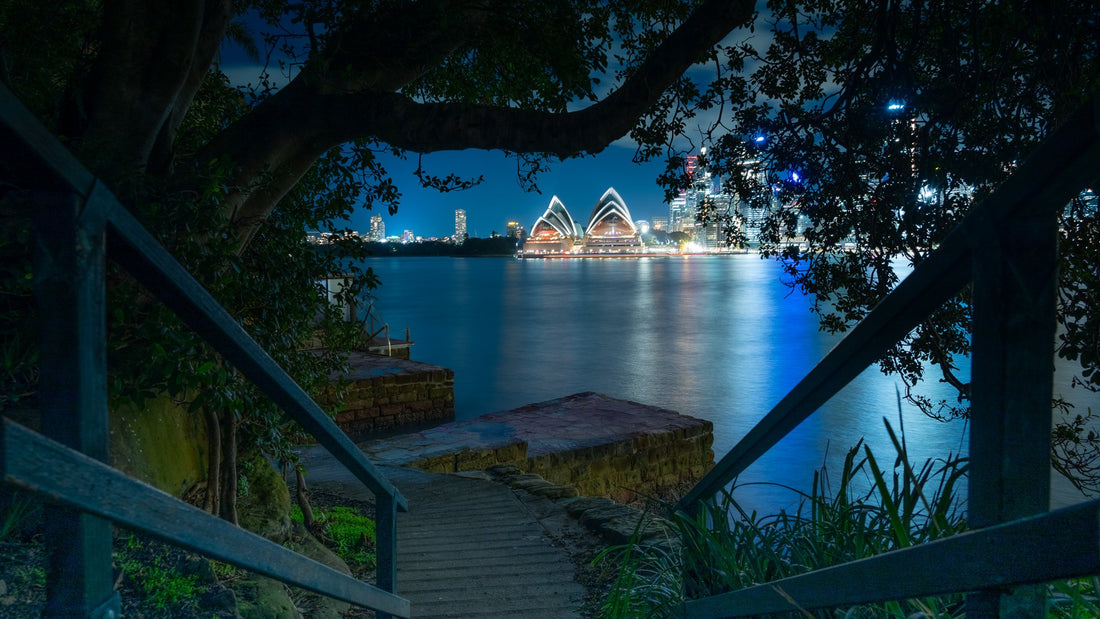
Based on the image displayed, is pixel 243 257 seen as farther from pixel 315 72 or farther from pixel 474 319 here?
pixel 474 319

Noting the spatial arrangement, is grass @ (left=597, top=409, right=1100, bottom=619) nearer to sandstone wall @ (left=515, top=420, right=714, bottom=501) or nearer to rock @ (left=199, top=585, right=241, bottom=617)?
rock @ (left=199, top=585, right=241, bottom=617)

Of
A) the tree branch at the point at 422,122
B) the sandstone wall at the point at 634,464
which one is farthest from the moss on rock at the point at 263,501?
the sandstone wall at the point at 634,464

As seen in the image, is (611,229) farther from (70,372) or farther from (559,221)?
(70,372)

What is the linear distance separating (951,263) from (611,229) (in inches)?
5327

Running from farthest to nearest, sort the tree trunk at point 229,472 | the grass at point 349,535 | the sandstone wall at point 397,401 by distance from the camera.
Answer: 1. the sandstone wall at point 397,401
2. the grass at point 349,535
3. the tree trunk at point 229,472

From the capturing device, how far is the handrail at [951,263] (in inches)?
32.7

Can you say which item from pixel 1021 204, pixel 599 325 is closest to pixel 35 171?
pixel 1021 204

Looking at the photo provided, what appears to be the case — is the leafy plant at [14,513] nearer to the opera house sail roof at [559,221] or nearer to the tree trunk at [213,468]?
the tree trunk at [213,468]

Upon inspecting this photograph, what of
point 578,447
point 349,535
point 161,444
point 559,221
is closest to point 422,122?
point 161,444

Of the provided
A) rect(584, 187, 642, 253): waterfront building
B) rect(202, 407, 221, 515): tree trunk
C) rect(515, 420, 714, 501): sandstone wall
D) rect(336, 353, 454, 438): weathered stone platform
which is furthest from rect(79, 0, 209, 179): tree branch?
rect(584, 187, 642, 253): waterfront building

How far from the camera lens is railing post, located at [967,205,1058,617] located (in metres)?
0.90

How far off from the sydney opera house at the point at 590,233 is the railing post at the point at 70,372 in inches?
4647

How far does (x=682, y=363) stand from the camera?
91.2 feet

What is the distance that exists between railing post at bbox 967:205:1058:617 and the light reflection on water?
3.32ft
